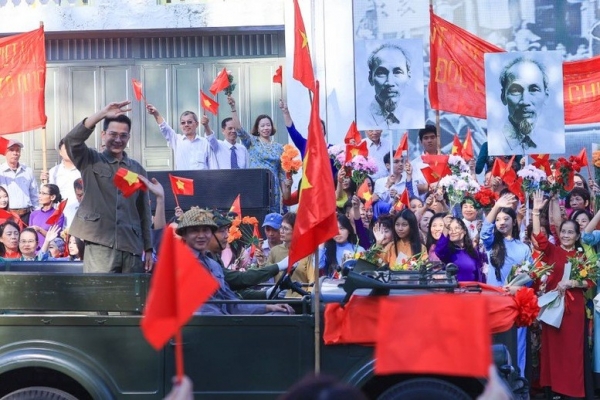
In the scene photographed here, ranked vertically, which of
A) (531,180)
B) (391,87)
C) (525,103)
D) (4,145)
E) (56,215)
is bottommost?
(56,215)

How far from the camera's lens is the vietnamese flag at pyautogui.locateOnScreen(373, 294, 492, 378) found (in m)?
4.03

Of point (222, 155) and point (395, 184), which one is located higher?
point (222, 155)

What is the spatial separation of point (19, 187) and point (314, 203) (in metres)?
7.52

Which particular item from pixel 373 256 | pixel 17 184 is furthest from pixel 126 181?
pixel 17 184

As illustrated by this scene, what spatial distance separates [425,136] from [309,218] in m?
6.57

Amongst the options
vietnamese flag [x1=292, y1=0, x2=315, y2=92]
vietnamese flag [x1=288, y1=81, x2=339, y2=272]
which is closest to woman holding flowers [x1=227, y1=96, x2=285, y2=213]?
vietnamese flag [x1=292, y1=0, x2=315, y2=92]

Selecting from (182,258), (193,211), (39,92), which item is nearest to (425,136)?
(39,92)

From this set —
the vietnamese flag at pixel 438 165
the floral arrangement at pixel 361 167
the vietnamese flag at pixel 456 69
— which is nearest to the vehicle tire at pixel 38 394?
the floral arrangement at pixel 361 167

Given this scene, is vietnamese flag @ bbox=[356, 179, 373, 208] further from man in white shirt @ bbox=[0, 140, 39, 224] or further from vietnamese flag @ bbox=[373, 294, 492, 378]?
vietnamese flag @ bbox=[373, 294, 492, 378]

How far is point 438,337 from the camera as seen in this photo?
13.5 feet

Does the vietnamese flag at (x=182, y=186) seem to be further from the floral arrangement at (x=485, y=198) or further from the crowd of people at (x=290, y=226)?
the floral arrangement at (x=485, y=198)

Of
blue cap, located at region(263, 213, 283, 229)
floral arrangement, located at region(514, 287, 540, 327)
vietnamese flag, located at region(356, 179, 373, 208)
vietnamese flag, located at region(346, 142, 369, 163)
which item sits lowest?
floral arrangement, located at region(514, 287, 540, 327)

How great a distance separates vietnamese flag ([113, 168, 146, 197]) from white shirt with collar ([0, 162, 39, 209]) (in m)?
6.47

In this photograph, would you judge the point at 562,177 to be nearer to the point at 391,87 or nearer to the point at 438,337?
the point at 391,87
